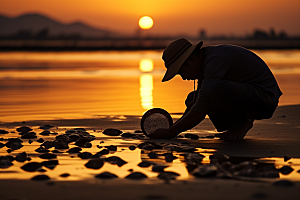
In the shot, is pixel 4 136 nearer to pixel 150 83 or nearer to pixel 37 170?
pixel 37 170

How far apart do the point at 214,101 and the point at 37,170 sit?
2.05 meters

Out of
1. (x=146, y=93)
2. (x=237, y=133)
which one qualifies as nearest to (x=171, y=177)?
(x=237, y=133)

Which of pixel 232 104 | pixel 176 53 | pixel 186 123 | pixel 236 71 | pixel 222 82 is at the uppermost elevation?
pixel 176 53

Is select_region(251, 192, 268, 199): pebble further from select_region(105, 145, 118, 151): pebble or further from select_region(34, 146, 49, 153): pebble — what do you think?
select_region(34, 146, 49, 153): pebble

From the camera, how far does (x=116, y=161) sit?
4.69m

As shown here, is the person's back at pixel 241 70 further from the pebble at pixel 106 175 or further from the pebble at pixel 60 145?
the pebble at pixel 106 175

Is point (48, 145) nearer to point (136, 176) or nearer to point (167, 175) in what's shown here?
point (136, 176)

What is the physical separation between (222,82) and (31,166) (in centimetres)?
217

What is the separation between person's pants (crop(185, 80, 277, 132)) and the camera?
5.45 meters

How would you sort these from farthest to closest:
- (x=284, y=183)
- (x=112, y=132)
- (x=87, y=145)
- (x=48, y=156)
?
(x=112, y=132)
(x=87, y=145)
(x=48, y=156)
(x=284, y=183)

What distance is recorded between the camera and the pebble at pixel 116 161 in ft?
15.3

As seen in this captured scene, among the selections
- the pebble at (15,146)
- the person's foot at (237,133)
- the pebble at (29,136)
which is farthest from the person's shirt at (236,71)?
the pebble at (29,136)

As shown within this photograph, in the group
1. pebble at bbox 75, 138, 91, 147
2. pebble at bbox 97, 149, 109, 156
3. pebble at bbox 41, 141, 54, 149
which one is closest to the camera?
pebble at bbox 97, 149, 109, 156

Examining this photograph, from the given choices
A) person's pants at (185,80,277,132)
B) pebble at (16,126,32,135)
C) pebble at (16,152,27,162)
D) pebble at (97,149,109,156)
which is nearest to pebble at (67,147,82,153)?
pebble at (97,149,109,156)
